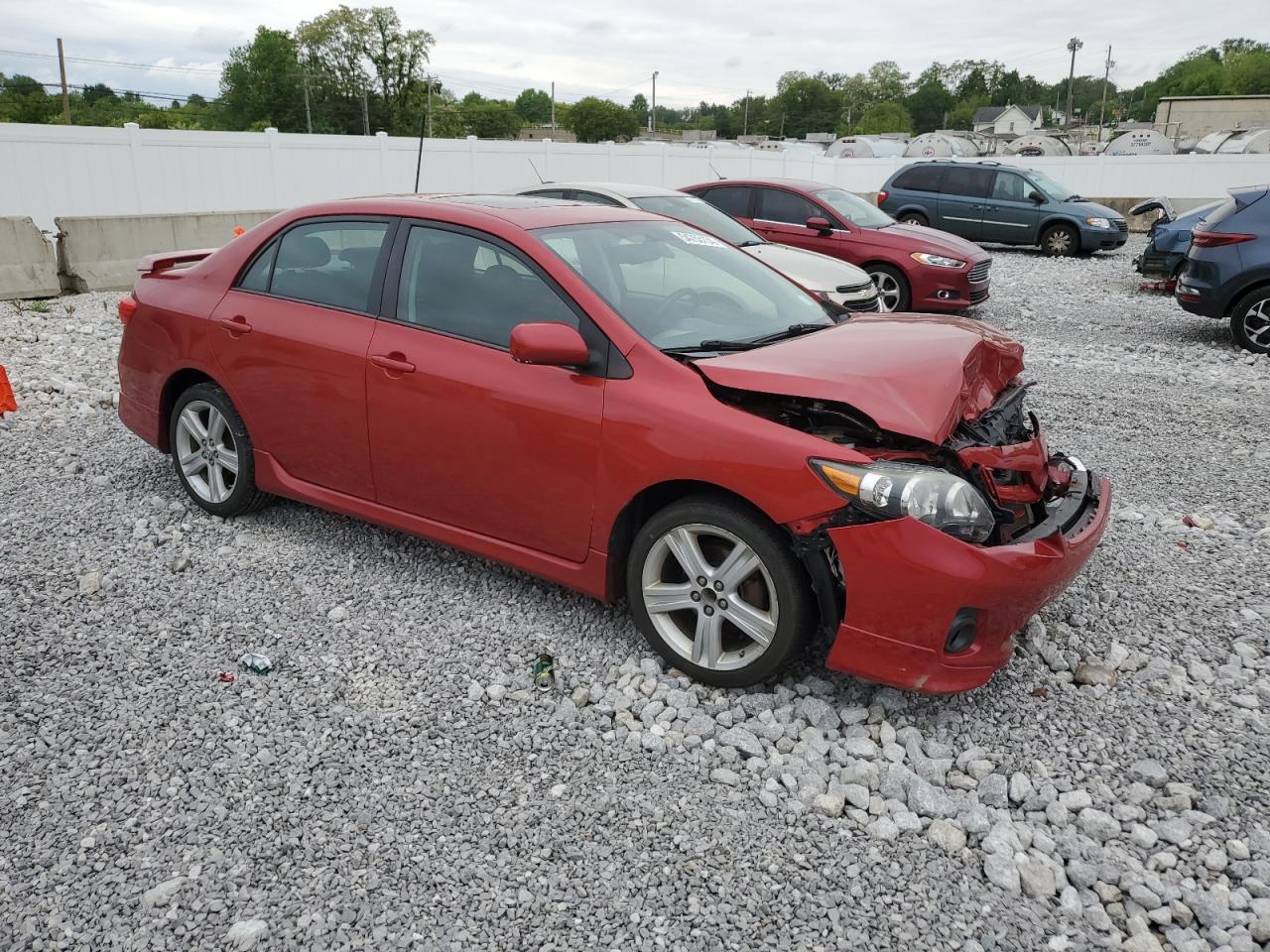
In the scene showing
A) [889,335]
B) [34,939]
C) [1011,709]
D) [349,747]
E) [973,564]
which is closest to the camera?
[34,939]

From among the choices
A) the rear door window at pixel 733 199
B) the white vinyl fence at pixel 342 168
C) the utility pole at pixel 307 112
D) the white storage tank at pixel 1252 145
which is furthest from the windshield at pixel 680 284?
the utility pole at pixel 307 112

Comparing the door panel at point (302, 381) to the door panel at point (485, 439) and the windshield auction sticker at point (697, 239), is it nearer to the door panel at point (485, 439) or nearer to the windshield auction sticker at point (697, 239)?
the door panel at point (485, 439)

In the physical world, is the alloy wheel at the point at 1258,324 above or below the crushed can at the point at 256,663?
above

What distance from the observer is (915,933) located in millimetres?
2510

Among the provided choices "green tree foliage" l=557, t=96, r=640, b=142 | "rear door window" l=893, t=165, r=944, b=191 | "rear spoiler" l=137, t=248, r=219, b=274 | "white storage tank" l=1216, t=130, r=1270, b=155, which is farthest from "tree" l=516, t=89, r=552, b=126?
"rear spoiler" l=137, t=248, r=219, b=274

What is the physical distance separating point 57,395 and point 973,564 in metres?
6.95

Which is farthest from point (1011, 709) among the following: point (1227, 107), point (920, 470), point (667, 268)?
point (1227, 107)

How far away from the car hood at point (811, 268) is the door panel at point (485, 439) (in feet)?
16.8

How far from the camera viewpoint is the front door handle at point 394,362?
403 cm

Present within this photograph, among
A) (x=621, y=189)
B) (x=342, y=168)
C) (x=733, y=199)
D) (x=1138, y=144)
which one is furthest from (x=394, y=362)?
(x=1138, y=144)

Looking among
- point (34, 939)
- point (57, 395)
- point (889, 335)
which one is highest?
point (889, 335)

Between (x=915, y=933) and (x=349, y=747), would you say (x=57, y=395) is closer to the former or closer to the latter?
(x=349, y=747)

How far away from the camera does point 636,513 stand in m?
3.63

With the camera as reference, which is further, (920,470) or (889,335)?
(889,335)
